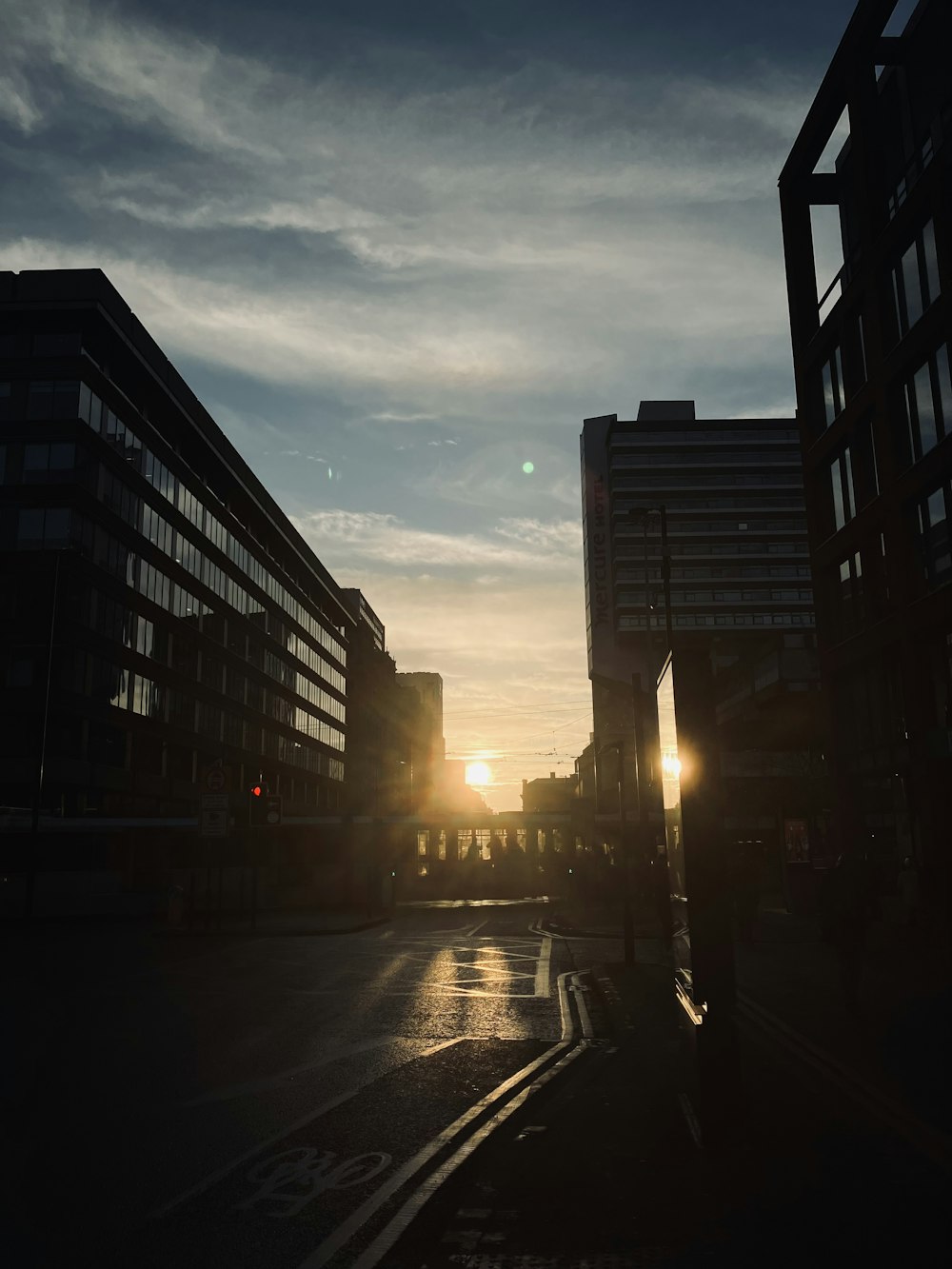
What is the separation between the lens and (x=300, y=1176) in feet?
20.8

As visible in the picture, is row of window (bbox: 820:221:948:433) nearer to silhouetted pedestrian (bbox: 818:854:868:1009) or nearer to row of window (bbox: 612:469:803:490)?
silhouetted pedestrian (bbox: 818:854:868:1009)

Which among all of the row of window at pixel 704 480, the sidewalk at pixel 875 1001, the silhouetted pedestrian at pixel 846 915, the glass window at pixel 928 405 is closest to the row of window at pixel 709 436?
the row of window at pixel 704 480

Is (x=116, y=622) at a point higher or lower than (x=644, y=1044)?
higher

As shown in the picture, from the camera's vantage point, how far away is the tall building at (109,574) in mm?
50562

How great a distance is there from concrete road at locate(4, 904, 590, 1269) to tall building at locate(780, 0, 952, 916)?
11696 mm

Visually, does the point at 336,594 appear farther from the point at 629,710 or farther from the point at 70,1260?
the point at 70,1260

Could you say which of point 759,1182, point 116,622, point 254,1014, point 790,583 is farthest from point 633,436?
point 759,1182

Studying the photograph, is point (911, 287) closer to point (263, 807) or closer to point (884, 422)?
point (884, 422)

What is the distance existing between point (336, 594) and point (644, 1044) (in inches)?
3980

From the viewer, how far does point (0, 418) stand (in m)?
53.6

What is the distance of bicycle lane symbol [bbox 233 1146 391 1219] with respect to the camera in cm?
581

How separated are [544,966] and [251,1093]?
1153 cm

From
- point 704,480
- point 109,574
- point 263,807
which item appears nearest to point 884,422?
point 263,807

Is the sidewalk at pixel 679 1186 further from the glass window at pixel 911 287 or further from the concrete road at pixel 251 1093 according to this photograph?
the glass window at pixel 911 287
